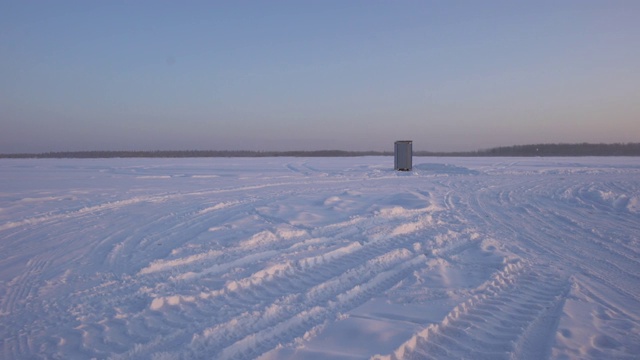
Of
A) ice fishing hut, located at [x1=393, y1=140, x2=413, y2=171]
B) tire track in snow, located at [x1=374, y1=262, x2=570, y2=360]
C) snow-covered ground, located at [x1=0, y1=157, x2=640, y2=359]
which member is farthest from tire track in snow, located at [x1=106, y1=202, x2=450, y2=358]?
ice fishing hut, located at [x1=393, y1=140, x2=413, y2=171]

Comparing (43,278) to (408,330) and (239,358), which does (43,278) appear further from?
(408,330)

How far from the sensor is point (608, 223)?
8.28m

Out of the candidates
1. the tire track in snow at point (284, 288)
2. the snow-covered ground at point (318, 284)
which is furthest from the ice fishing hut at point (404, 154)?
the tire track in snow at point (284, 288)

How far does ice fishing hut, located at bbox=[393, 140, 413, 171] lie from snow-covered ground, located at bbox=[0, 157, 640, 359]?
13.7 meters

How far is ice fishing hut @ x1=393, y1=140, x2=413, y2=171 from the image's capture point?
75.6 ft

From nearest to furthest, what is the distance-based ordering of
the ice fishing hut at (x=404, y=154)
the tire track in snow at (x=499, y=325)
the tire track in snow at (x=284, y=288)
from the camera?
the tire track in snow at (x=499, y=325)
the tire track in snow at (x=284, y=288)
the ice fishing hut at (x=404, y=154)

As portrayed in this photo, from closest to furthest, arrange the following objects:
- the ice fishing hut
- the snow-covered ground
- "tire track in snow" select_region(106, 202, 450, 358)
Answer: the snow-covered ground < "tire track in snow" select_region(106, 202, 450, 358) < the ice fishing hut

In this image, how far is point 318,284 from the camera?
15.4ft

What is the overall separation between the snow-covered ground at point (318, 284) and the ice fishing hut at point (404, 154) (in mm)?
13673

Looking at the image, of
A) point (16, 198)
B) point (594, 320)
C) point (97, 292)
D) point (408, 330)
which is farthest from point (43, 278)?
point (16, 198)

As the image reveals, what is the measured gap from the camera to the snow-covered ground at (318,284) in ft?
11.0

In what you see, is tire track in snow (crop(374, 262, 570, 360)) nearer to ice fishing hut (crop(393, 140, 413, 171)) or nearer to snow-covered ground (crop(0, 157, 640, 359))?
snow-covered ground (crop(0, 157, 640, 359))

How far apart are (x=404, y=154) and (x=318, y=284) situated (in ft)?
63.2

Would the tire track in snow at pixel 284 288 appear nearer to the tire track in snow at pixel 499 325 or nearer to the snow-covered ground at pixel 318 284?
the snow-covered ground at pixel 318 284
